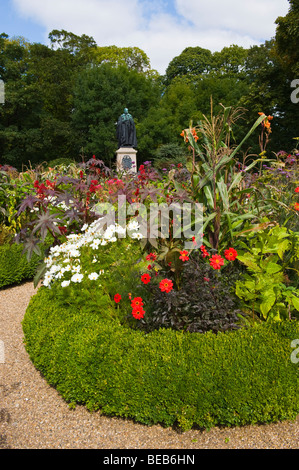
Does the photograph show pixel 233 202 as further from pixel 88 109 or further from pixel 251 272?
pixel 88 109

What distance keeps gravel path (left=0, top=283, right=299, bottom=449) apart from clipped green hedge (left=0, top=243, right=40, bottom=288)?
2.21 m

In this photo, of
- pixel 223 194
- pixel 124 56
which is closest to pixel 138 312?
pixel 223 194

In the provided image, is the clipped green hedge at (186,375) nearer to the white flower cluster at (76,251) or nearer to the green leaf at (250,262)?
the green leaf at (250,262)

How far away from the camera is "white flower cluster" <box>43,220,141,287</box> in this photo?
8.73 ft

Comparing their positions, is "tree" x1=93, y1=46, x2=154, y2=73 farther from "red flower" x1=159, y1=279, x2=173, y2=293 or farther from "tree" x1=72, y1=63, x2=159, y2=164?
"red flower" x1=159, y1=279, x2=173, y2=293

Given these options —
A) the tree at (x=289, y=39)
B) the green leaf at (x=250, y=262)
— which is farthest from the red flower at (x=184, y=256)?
the tree at (x=289, y=39)

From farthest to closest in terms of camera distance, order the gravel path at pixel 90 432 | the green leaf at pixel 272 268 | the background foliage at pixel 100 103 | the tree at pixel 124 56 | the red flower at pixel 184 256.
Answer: the tree at pixel 124 56, the background foliage at pixel 100 103, the green leaf at pixel 272 268, the red flower at pixel 184 256, the gravel path at pixel 90 432

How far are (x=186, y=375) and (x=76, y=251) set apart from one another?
125 cm

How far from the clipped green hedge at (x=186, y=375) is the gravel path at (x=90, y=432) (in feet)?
0.20

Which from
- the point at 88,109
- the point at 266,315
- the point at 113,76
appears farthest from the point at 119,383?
the point at 113,76

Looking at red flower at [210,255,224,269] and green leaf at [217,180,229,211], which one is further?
green leaf at [217,180,229,211]

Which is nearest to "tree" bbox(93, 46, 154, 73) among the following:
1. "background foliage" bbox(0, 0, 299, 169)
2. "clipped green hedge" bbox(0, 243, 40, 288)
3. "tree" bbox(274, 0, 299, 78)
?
"background foliage" bbox(0, 0, 299, 169)

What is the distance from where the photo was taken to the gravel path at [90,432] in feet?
6.42

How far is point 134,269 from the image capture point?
102 inches
